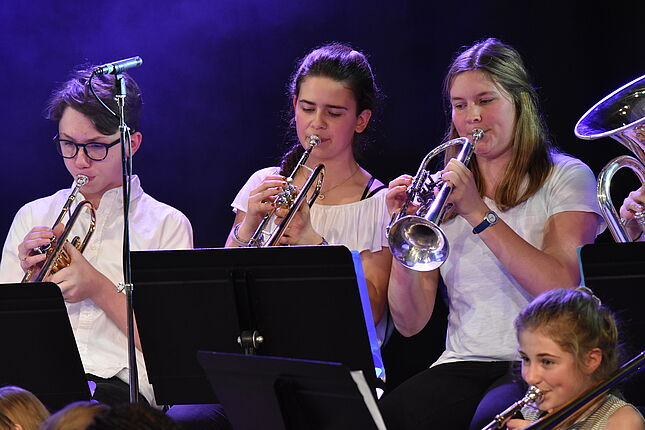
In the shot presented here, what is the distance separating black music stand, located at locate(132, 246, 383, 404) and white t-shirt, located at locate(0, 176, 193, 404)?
2.09 ft

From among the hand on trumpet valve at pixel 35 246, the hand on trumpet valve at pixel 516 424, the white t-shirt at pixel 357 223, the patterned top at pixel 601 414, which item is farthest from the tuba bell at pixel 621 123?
the hand on trumpet valve at pixel 35 246

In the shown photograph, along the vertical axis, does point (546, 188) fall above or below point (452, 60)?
below

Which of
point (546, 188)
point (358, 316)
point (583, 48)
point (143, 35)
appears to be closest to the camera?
point (358, 316)

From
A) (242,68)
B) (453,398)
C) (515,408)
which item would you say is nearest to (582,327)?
(515,408)

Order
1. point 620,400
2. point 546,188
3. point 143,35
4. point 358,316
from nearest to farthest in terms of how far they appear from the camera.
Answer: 1. point 620,400
2. point 358,316
3. point 546,188
4. point 143,35

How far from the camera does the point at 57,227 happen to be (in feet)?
11.7

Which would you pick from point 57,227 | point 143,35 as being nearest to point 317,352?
point 57,227

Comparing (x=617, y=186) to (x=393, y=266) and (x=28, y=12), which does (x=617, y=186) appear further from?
(x=28, y=12)

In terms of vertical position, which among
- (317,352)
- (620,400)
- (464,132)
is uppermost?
(464,132)

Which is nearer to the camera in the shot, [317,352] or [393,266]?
[317,352]

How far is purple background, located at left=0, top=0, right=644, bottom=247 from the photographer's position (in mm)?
3799

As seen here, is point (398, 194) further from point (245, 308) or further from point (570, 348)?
point (570, 348)

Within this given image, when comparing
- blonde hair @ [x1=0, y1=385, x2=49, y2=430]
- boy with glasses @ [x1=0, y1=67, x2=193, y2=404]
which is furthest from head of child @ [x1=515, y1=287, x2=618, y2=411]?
boy with glasses @ [x1=0, y1=67, x2=193, y2=404]

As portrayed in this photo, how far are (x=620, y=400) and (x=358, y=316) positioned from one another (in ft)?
2.56
